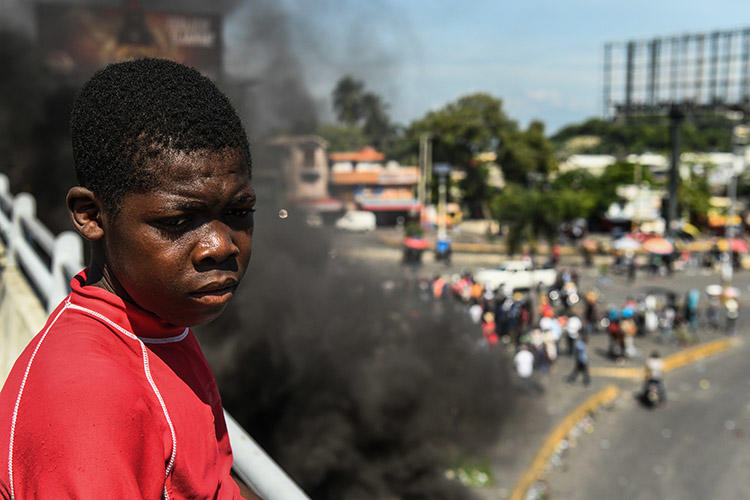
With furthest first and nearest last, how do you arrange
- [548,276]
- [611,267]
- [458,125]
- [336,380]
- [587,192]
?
1. [587,192]
2. [458,125]
3. [611,267]
4. [548,276]
5. [336,380]

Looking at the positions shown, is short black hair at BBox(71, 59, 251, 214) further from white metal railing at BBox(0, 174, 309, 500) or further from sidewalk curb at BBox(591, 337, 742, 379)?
sidewalk curb at BBox(591, 337, 742, 379)

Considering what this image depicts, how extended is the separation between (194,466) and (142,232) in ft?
0.90

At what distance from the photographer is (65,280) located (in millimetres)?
2068

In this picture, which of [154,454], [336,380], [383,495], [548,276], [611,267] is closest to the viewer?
[154,454]

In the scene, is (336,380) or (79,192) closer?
(79,192)

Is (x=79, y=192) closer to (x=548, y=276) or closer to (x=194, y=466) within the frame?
(x=194, y=466)

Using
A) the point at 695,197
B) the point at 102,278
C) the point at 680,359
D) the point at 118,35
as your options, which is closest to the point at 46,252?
the point at 102,278

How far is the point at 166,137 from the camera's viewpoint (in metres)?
0.77

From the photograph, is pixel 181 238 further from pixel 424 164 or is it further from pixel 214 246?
pixel 424 164

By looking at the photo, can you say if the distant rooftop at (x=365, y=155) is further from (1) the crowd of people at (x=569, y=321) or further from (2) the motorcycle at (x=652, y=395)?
(2) the motorcycle at (x=652, y=395)

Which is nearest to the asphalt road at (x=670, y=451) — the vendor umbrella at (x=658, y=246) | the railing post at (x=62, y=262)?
the railing post at (x=62, y=262)

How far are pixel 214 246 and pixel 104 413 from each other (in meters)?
0.22

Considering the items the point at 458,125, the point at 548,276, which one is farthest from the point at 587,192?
the point at 548,276

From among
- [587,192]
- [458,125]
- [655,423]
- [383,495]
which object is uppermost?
[458,125]
